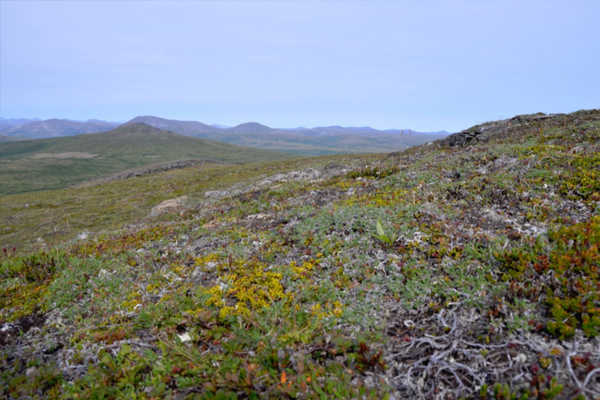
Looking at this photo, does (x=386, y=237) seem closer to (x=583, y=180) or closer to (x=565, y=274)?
(x=565, y=274)

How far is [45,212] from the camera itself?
43.2 m

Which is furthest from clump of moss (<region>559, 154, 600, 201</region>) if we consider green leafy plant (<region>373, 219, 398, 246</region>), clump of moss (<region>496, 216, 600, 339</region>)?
green leafy plant (<region>373, 219, 398, 246</region>)

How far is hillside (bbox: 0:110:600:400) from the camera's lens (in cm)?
425

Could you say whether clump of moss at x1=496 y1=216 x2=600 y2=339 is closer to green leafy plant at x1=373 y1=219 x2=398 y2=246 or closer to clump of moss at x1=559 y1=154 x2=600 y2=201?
clump of moss at x1=559 y1=154 x2=600 y2=201

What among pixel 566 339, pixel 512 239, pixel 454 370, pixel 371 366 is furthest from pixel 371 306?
pixel 512 239

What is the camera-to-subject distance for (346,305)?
581 cm

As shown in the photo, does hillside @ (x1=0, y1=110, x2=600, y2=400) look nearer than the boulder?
Yes

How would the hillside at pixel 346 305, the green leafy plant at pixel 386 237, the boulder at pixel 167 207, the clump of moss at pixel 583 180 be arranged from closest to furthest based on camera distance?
1. the hillside at pixel 346 305
2. the green leafy plant at pixel 386 237
3. the clump of moss at pixel 583 180
4. the boulder at pixel 167 207

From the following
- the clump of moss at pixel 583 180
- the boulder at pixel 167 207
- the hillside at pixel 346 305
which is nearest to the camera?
the hillside at pixel 346 305

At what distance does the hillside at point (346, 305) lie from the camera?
4254 mm

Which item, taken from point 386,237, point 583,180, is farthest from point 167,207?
point 583,180

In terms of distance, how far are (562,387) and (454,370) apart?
46.2 inches

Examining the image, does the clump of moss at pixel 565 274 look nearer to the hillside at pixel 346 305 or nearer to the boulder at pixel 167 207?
the hillside at pixel 346 305

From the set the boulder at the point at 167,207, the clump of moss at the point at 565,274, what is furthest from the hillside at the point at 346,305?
the boulder at the point at 167,207
